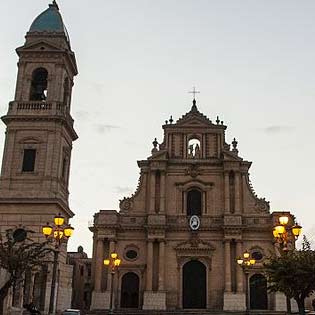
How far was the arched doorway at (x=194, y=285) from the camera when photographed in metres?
41.9

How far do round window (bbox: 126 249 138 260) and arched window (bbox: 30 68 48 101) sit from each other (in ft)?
44.9

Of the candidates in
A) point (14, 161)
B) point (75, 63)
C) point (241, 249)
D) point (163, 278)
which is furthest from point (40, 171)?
point (241, 249)

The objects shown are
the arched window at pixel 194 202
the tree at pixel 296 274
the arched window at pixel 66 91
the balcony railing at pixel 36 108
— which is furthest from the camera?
the arched window at pixel 194 202

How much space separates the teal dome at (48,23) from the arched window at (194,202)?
16.1 m

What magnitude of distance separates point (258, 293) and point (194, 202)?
862 cm

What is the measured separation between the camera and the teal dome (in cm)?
4056

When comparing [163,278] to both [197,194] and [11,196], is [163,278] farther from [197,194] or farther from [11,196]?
[11,196]

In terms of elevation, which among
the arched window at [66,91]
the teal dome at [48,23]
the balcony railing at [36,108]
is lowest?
the balcony railing at [36,108]

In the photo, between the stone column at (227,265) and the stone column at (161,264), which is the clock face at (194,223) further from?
the stone column at (161,264)

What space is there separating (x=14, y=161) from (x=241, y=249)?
1838 centimetres

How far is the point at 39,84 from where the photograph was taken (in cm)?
3978

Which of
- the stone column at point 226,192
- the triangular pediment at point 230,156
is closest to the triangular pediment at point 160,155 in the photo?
the triangular pediment at point 230,156

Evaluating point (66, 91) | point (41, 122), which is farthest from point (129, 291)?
point (66, 91)

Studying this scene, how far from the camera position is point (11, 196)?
1393 inches
